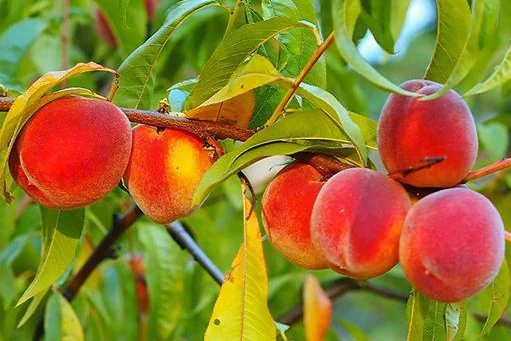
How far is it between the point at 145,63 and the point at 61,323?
0.45 meters

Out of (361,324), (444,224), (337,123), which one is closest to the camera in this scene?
(444,224)

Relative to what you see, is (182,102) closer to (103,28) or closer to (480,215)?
(480,215)

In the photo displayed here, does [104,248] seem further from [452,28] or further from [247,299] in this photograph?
[452,28]

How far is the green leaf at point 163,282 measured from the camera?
1.43m

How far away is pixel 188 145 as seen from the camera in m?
0.83

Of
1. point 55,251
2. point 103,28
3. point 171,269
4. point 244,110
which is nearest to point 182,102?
point 244,110

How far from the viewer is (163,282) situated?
1.44 m

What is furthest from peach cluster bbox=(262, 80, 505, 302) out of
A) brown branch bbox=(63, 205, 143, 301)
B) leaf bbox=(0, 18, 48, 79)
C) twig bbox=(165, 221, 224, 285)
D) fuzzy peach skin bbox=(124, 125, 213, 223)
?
leaf bbox=(0, 18, 48, 79)

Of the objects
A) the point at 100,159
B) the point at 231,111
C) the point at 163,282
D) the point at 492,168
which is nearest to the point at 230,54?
the point at 231,111

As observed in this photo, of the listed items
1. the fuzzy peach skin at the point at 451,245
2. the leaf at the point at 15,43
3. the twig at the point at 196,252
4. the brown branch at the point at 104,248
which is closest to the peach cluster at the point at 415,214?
the fuzzy peach skin at the point at 451,245

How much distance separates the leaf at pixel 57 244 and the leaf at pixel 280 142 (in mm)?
239

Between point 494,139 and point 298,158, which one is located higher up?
point 298,158

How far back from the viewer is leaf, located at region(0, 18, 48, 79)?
4.61ft

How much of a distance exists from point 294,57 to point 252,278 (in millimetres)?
248
